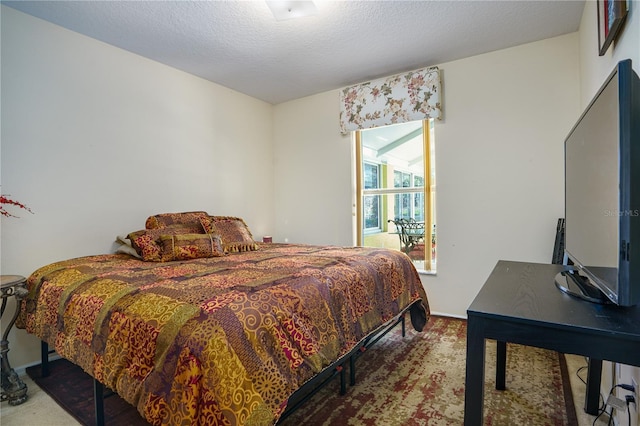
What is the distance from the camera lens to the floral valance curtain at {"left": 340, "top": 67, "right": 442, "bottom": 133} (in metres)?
3.21

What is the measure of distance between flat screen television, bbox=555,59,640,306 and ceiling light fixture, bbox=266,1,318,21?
1772 millimetres

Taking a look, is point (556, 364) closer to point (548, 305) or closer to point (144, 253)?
point (548, 305)

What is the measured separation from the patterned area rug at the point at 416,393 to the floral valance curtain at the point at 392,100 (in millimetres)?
Answer: 2295

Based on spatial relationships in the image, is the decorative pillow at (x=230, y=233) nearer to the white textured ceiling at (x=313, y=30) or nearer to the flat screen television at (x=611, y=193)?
the white textured ceiling at (x=313, y=30)

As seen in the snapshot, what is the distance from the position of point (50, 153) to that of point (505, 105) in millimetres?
3915

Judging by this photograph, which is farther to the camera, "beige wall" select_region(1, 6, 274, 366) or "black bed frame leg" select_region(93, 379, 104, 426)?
"beige wall" select_region(1, 6, 274, 366)

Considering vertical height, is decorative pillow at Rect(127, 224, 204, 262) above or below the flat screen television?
below

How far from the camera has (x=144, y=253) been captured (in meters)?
2.37

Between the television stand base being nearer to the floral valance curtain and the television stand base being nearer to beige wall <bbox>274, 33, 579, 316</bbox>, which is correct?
beige wall <bbox>274, 33, 579, 316</bbox>

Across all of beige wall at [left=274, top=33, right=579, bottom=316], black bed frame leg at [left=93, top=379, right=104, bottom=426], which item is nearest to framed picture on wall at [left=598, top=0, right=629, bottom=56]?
beige wall at [left=274, top=33, right=579, bottom=316]

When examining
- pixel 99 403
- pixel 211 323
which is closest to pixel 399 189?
pixel 211 323

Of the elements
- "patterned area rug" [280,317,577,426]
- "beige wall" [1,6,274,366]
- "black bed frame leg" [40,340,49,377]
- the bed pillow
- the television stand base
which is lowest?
"patterned area rug" [280,317,577,426]

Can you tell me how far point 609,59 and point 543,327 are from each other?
161 cm

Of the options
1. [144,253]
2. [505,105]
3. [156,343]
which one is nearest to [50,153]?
[144,253]
